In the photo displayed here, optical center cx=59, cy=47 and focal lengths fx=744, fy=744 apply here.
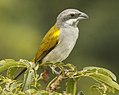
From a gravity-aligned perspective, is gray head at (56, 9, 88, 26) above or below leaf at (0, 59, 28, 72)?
above

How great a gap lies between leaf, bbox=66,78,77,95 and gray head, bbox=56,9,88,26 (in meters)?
1.98

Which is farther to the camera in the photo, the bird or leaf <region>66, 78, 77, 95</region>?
the bird

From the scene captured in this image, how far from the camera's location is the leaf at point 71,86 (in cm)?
396

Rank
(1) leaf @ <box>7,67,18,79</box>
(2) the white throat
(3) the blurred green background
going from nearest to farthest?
(1) leaf @ <box>7,67,18,79</box>, (2) the white throat, (3) the blurred green background

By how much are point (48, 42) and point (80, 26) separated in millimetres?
18301

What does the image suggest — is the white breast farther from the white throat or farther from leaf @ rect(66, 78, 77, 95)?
leaf @ rect(66, 78, 77, 95)

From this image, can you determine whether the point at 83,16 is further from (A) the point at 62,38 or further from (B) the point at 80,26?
(B) the point at 80,26

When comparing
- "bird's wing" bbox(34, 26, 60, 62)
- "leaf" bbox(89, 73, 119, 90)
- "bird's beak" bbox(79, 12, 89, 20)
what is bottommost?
"leaf" bbox(89, 73, 119, 90)

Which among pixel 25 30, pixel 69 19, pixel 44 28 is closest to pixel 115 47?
pixel 44 28

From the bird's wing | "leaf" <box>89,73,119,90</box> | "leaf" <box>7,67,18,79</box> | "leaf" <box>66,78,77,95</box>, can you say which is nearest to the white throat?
the bird's wing

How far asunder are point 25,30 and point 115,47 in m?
4.21

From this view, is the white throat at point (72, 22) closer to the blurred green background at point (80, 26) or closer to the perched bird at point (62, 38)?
the perched bird at point (62, 38)

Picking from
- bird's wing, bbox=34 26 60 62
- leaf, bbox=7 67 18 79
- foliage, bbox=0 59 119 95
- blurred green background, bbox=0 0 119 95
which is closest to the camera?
foliage, bbox=0 59 119 95

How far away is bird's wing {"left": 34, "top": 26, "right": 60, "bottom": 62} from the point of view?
5.91 m
